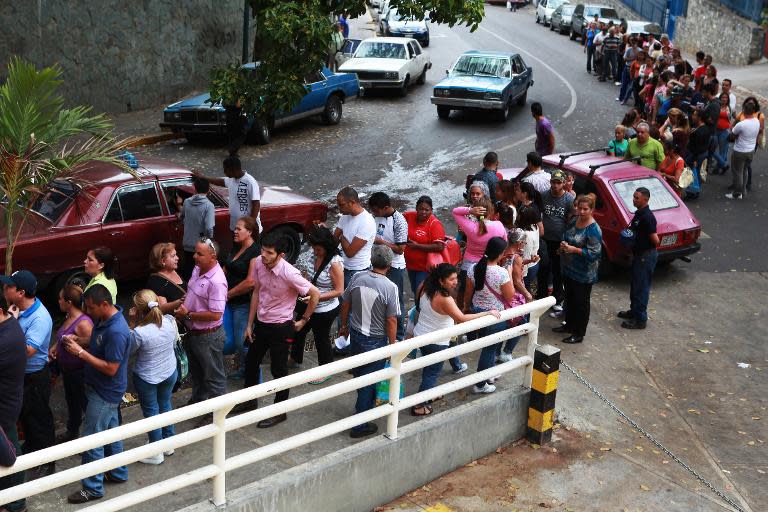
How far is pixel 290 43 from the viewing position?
1182 cm

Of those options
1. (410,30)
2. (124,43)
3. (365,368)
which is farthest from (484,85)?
(365,368)

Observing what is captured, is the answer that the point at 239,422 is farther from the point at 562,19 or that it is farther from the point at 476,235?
the point at 562,19

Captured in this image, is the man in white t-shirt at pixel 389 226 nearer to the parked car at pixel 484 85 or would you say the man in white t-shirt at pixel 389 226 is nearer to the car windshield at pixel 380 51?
the parked car at pixel 484 85

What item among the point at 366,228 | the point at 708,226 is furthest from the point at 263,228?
the point at 708,226

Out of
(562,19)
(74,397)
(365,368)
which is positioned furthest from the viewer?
(562,19)

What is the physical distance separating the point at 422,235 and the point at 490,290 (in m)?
1.48

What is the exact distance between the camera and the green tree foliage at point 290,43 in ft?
37.1

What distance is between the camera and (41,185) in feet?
28.4

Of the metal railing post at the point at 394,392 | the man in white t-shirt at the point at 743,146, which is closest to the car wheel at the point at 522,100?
the man in white t-shirt at the point at 743,146

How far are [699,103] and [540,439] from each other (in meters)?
12.2

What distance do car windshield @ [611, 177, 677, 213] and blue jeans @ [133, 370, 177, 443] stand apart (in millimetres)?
7458

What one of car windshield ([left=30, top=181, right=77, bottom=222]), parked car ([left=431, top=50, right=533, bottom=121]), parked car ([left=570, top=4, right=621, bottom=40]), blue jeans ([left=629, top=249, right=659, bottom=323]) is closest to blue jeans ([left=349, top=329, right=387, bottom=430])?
car windshield ([left=30, top=181, right=77, bottom=222])

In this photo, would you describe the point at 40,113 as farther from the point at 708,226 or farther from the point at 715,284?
the point at 708,226

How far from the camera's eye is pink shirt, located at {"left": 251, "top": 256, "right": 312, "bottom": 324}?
24.5 ft
